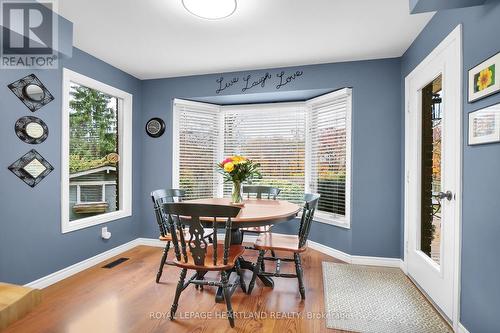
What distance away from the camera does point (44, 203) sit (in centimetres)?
253

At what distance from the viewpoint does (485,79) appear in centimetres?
154

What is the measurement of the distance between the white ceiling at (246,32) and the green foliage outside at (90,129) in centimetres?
51

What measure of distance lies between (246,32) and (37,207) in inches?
102

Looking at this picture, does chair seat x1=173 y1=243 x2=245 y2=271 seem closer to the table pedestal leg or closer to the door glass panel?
the table pedestal leg

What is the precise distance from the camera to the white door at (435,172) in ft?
6.17

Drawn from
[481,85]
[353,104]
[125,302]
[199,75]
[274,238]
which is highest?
[199,75]

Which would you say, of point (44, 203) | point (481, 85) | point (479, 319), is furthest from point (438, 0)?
point (44, 203)

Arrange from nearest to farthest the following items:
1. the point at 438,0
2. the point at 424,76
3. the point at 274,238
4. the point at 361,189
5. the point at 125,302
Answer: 1. the point at 438,0
2. the point at 125,302
3. the point at 424,76
4. the point at 274,238
5. the point at 361,189

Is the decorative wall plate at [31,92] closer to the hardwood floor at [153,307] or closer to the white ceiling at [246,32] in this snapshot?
the white ceiling at [246,32]

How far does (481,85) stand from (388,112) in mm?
1485

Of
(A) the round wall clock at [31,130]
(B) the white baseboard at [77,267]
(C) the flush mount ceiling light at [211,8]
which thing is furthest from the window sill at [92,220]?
(C) the flush mount ceiling light at [211,8]

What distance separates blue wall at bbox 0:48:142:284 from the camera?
2.20 metres

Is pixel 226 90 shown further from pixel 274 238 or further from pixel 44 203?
pixel 44 203
